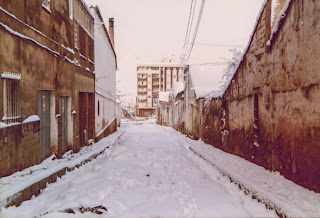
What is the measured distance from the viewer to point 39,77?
7.30m

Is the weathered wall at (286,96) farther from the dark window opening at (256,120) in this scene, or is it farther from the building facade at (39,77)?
the building facade at (39,77)

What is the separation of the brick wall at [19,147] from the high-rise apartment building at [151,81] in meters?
71.5

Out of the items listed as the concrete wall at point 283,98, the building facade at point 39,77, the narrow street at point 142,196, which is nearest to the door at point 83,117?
the building facade at point 39,77

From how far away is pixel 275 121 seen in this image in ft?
22.5

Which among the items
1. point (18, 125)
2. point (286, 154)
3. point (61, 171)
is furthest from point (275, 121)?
point (18, 125)

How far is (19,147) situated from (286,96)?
6095mm

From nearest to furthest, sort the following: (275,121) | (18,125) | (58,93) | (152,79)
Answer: (18,125)
(275,121)
(58,93)
(152,79)

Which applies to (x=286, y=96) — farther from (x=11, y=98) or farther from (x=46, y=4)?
(x=46, y=4)

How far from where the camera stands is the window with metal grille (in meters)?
5.51

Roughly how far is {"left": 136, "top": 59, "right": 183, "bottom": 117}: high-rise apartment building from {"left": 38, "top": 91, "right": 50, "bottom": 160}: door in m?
70.2

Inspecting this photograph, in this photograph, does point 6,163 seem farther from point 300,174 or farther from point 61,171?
point 300,174

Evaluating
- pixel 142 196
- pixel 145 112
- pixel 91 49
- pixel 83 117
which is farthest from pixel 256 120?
pixel 145 112

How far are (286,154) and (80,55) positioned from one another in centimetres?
899

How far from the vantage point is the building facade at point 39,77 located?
5.59 metres
